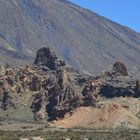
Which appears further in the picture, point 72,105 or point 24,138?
point 72,105

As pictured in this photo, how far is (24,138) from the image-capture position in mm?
117188

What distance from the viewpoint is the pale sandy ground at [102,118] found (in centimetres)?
17100

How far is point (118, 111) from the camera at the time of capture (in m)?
176

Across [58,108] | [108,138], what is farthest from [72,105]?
[108,138]

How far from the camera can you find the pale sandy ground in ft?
561

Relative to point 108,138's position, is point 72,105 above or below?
above

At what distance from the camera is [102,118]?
174 meters

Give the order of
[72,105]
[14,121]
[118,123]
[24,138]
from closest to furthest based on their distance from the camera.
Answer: [24,138] < [118,123] < [14,121] < [72,105]

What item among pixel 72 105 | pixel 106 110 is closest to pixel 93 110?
pixel 106 110

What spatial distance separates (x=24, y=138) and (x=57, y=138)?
19.2 ft

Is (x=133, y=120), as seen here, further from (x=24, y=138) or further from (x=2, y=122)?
(x=24, y=138)

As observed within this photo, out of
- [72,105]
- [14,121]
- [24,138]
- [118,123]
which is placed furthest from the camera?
[72,105]

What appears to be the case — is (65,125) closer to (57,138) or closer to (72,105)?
(72,105)

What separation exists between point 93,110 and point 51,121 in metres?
15.5
